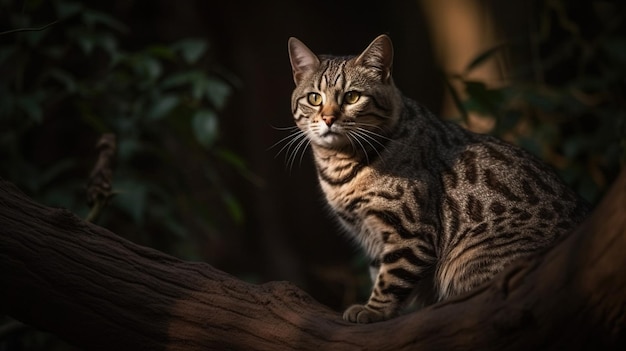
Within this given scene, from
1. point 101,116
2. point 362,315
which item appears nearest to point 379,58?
point 362,315

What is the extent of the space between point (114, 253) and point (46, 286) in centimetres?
29

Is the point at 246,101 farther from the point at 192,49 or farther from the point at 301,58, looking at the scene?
the point at 301,58

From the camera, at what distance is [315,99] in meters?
3.67

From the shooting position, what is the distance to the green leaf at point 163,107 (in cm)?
464

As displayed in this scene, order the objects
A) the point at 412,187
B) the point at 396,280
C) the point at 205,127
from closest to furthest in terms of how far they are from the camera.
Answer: the point at 396,280, the point at 412,187, the point at 205,127

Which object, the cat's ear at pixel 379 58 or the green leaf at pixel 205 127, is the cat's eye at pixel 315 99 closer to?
the cat's ear at pixel 379 58

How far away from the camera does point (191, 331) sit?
2.72 m

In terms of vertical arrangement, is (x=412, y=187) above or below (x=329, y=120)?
below

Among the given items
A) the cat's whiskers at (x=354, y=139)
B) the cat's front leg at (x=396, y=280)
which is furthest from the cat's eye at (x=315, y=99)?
the cat's front leg at (x=396, y=280)

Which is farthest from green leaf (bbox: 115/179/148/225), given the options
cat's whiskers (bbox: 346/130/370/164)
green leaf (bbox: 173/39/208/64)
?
cat's whiskers (bbox: 346/130/370/164)

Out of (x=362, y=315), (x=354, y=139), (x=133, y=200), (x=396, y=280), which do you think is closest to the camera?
(x=362, y=315)

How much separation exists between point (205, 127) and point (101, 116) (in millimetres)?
862

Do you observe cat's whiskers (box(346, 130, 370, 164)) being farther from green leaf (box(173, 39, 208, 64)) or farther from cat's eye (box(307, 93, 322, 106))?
green leaf (box(173, 39, 208, 64))

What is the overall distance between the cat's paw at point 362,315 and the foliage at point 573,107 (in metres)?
1.66
